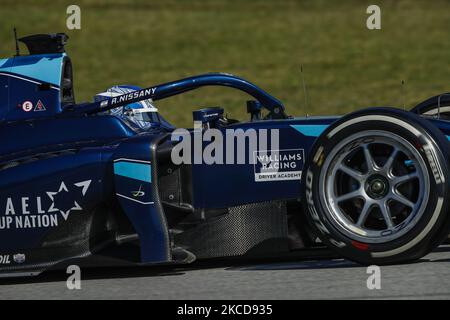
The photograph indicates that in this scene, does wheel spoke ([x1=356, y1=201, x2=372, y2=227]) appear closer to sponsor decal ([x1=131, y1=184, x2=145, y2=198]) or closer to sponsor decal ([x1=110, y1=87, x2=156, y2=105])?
sponsor decal ([x1=131, y1=184, x2=145, y2=198])

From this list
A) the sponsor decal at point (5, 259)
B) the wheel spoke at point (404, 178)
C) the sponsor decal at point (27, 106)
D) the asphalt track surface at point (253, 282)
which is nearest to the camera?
the asphalt track surface at point (253, 282)

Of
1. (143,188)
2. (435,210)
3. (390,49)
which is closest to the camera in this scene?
(435,210)

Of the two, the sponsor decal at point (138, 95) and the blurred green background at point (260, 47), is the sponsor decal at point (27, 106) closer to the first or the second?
the sponsor decal at point (138, 95)

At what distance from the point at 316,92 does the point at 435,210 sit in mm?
12751

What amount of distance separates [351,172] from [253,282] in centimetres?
88

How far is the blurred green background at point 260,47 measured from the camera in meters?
17.8

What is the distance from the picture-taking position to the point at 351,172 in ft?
18.4

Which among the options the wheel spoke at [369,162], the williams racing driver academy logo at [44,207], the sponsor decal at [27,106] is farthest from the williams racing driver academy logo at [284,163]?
the sponsor decal at [27,106]

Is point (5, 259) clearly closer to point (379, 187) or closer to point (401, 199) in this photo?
point (379, 187)

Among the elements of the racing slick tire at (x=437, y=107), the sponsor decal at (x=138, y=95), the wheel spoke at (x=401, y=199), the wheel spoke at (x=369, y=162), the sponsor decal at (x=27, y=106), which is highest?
the sponsor decal at (x=138, y=95)

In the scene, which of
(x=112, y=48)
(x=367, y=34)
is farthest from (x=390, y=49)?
(x=112, y=48)

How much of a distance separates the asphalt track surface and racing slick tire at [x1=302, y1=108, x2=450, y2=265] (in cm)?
19
